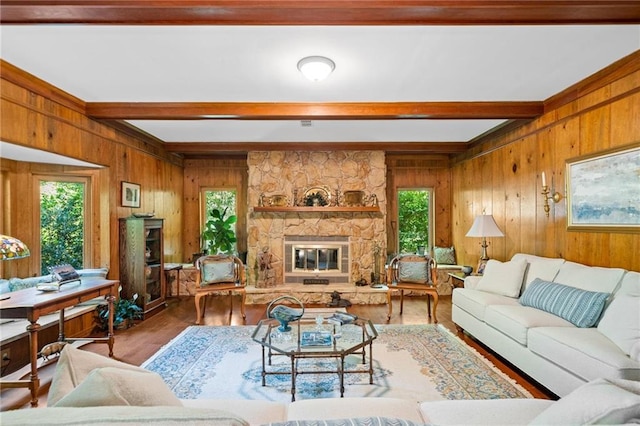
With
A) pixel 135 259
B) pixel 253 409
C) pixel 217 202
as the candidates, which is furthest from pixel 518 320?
pixel 217 202

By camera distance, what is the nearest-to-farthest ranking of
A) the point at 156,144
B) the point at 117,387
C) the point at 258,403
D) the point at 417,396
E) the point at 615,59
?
1. the point at 117,387
2. the point at 258,403
3. the point at 417,396
4. the point at 615,59
5. the point at 156,144

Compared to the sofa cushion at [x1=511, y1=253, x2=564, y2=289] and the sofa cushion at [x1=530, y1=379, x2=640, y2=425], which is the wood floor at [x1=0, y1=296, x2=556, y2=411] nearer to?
the sofa cushion at [x1=511, y1=253, x2=564, y2=289]

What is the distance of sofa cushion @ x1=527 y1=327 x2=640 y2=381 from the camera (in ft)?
6.66

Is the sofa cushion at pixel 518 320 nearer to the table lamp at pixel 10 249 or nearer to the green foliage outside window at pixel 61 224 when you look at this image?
the table lamp at pixel 10 249

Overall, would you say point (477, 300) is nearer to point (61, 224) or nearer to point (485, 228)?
point (485, 228)

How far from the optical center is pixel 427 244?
6.84m

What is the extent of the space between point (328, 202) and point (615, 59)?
4.22m

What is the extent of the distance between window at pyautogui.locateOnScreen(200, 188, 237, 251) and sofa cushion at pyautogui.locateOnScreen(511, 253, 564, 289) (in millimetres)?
5175

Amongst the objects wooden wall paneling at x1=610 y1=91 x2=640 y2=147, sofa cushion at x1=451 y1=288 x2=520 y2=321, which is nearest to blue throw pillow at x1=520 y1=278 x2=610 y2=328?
sofa cushion at x1=451 y1=288 x2=520 y2=321

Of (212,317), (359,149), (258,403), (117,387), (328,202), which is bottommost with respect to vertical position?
(212,317)

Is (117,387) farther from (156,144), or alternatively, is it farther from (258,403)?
(156,144)

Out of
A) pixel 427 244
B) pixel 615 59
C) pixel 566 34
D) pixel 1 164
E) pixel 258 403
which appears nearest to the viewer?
pixel 258 403

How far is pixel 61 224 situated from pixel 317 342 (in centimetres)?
370

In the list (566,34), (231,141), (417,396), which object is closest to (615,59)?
(566,34)
